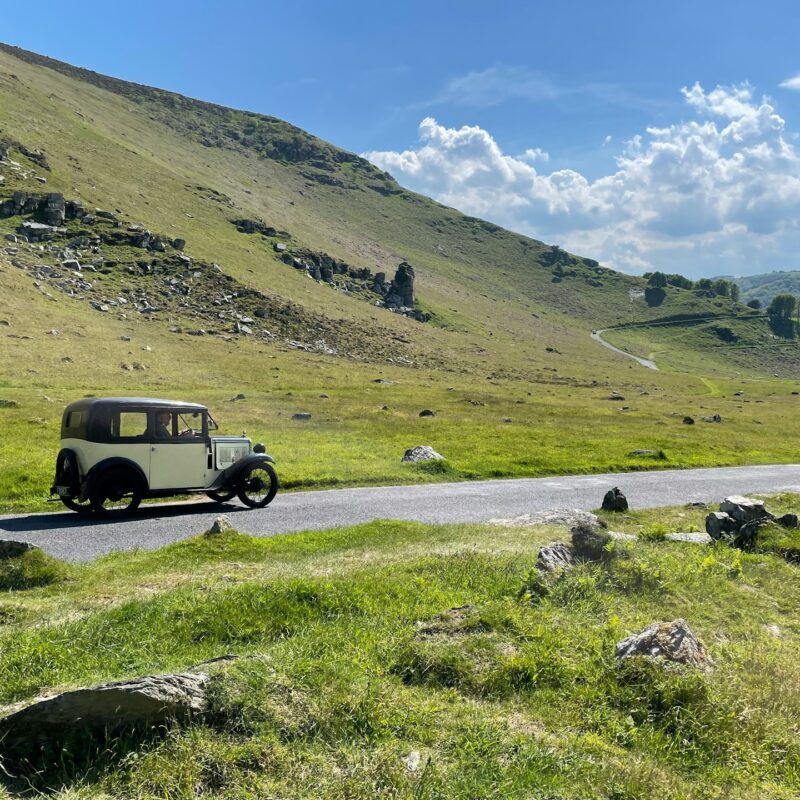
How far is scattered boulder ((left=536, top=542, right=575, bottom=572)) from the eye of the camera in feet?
37.3

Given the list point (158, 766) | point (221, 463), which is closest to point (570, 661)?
point (158, 766)

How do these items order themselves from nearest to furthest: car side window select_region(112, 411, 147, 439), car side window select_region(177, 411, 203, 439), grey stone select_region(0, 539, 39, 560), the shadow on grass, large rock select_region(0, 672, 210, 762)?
large rock select_region(0, 672, 210, 762) → grey stone select_region(0, 539, 39, 560) → the shadow on grass → car side window select_region(112, 411, 147, 439) → car side window select_region(177, 411, 203, 439)

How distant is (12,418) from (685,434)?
50718 mm

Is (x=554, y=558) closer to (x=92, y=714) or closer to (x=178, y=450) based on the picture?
(x=92, y=714)

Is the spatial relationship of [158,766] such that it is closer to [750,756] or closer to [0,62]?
[750,756]

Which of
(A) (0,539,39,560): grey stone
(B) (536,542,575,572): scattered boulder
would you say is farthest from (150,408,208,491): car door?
(B) (536,542,575,572): scattered boulder

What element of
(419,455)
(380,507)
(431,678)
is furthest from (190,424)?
(431,678)

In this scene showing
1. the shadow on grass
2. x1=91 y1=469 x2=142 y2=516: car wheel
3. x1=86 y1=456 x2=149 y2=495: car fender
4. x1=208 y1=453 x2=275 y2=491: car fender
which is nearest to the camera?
the shadow on grass

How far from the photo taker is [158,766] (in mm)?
5297

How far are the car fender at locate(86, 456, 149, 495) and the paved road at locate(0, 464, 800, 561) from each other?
4.07 ft

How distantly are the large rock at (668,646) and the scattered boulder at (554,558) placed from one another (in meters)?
3.31

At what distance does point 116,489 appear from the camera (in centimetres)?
1920

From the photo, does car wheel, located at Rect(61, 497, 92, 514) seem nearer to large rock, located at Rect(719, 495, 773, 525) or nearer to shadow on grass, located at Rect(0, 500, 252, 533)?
shadow on grass, located at Rect(0, 500, 252, 533)

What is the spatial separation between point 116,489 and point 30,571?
7896 mm
